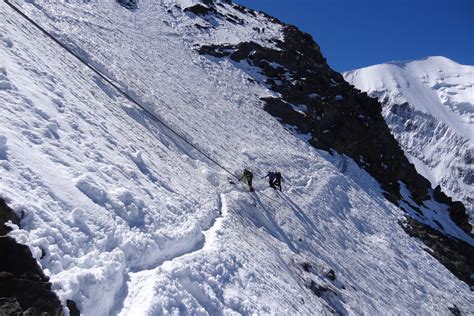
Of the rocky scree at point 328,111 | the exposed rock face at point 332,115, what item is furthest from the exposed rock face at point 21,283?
the rocky scree at point 328,111

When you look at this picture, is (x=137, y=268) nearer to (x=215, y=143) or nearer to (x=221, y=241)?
(x=221, y=241)

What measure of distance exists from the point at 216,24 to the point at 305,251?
41470 millimetres

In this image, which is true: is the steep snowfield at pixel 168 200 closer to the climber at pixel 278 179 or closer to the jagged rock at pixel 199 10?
the climber at pixel 278 179

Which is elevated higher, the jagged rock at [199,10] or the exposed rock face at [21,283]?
→ the jagged rock at [199,10]

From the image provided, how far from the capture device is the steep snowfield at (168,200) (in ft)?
29.7

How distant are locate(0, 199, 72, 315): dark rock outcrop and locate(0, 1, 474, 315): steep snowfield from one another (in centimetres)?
25

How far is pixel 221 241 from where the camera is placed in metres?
13.7

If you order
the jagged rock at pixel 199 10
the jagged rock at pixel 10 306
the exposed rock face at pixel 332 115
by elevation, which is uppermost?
the jagged rock at pixel 199 10

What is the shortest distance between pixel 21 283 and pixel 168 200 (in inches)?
271

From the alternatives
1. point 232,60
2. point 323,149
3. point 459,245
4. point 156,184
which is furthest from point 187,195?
point 232,60

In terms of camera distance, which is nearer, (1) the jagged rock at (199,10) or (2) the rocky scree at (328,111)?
(2) the rocky scree at (328,111)

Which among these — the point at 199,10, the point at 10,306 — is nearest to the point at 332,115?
the point at 199,10

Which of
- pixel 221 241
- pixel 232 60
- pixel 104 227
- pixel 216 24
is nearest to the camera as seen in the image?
pixel 104 227

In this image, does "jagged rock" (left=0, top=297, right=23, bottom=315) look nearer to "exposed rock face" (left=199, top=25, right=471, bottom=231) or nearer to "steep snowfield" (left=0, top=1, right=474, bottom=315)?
"steep snowfield" (left=0, top=1, right=474, bottom=315)
